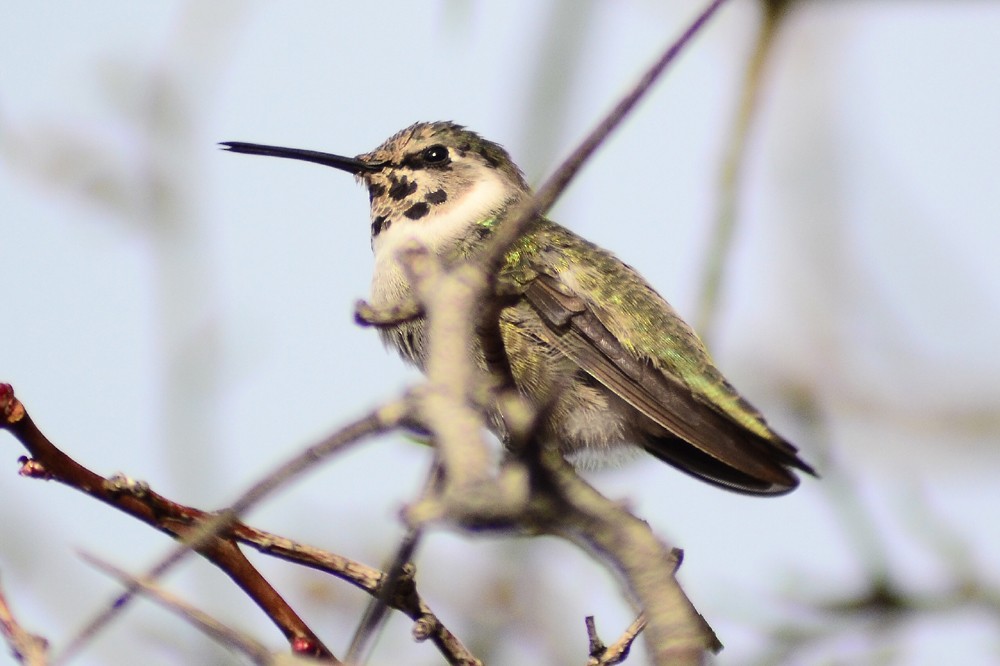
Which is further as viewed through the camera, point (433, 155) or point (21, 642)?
point (433, 155)

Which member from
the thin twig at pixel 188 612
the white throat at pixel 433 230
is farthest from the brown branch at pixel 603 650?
the white throat at pixel 433 230

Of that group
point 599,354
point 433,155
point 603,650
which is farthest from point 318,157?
point 603,650

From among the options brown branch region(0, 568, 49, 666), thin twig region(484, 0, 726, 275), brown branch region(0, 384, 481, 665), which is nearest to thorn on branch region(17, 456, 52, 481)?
brown branch region(0, 384, 481, 665)

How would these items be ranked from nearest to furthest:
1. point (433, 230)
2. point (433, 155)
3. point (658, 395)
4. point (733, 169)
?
1. point (733, 169)
2. point (658, 395)
3. point (433, 230)
4. point (433, 155)

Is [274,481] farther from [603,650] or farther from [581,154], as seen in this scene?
[603,650]

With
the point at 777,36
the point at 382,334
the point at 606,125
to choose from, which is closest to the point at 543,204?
the point at 606,125

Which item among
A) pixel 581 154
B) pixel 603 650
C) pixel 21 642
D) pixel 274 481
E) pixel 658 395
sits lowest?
pixel 21 642

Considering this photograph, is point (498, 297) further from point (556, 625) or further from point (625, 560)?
point (556, 625)
